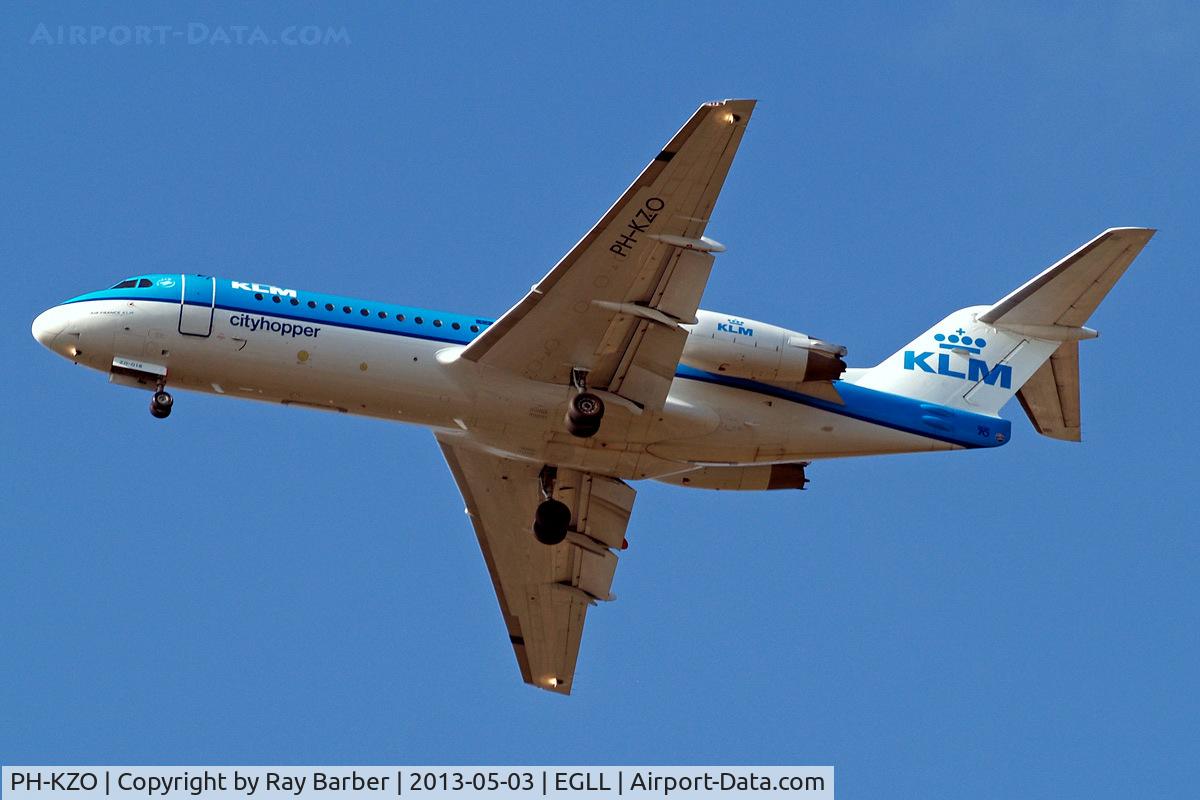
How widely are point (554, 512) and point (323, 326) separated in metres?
6.01

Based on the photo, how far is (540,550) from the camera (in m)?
37.6

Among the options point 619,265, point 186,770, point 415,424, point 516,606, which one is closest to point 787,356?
point 619,265

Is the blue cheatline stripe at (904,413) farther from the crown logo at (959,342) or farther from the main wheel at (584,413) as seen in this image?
the main wheel at (584,413)

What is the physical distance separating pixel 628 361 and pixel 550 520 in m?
4.35

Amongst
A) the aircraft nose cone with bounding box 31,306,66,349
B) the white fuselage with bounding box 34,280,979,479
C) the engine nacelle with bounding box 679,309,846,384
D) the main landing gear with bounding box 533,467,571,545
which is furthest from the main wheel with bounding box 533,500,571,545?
the aircraft nose cone with bounding box 31,306,66,349

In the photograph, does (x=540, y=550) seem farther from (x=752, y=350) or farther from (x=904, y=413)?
(x=904, y=413)

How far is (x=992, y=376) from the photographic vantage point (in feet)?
115

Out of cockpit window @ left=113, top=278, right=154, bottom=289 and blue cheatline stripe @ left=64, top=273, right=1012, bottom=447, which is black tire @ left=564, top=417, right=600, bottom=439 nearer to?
blue cheatline stripe @ left=64, top=273, right=1012, bottom=447

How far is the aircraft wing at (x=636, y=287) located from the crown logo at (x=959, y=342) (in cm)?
676

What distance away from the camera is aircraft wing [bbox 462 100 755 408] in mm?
28469

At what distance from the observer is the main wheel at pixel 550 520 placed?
34.2 m

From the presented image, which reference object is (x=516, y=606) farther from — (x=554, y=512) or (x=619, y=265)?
(x=619, y=265)

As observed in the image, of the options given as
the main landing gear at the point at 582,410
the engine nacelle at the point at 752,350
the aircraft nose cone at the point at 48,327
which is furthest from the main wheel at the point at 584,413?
the aircraft nose cone at the point at 48,327

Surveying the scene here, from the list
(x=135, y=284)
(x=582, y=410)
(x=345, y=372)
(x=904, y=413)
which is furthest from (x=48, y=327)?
(x=904, y=413)
